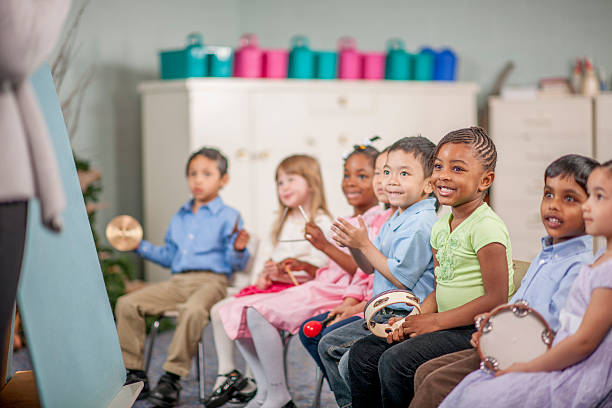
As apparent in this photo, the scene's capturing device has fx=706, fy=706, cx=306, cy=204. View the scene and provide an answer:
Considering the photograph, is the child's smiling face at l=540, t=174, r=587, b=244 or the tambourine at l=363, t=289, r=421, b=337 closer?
the child's smiling face at l=540, t=174, r=587, b=244

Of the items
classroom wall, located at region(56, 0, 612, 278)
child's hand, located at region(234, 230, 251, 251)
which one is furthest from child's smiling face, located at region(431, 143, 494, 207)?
classroom wall, located at region(56, 0, 612, 278)

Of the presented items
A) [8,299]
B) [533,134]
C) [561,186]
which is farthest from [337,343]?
[533,134]

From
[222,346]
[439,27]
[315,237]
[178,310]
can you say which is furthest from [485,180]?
[439,27]

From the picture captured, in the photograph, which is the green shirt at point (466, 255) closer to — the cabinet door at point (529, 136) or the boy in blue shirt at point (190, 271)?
the boy in blue shirt at point (190, 271)

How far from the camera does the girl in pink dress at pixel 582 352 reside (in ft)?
4.20

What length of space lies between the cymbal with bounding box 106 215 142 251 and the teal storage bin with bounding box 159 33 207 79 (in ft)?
4.70

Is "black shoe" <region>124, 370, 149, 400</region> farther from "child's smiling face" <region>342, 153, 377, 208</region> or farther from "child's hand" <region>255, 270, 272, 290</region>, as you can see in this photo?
"child's smiling face" <region>342, 153, 377, 208</region>

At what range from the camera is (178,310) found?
8.90 feet

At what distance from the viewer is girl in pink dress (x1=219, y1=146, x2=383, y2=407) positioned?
2.41 metres

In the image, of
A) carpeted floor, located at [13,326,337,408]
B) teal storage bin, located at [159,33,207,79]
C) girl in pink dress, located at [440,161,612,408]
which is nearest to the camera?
girl in pink dress, located at [440,161,612,408]

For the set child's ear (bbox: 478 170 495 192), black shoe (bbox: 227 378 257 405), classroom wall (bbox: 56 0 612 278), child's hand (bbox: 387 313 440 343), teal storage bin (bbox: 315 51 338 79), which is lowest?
black shoe (bbox: 227 378 257 405)

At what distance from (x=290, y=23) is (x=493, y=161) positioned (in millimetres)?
3400

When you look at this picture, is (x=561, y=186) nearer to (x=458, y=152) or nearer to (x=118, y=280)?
(x=458, y=152)

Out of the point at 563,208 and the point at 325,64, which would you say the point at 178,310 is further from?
the point at 325,64
